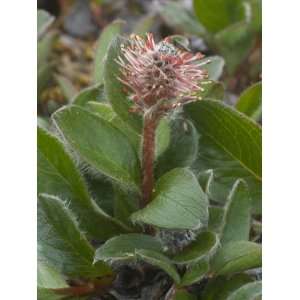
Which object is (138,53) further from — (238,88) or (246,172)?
(238,88)

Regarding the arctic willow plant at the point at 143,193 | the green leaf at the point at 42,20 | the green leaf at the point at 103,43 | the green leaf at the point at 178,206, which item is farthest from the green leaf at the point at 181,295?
the green leaf at the point at 42,20

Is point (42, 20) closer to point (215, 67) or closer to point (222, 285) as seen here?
point (215, 67)

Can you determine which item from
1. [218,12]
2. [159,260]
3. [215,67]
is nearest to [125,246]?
[159,260]

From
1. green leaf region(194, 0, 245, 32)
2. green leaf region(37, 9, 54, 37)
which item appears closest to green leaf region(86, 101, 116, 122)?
green leaf region(37, 9, 54, 37)

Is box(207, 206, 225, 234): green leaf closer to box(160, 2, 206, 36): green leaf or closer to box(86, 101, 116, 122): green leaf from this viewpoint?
box(86, 101, 116, 122): green leaf

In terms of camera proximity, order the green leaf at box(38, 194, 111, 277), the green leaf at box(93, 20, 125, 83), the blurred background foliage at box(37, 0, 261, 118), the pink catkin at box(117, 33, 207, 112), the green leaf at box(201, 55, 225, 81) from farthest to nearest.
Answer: the blurred background foliage at box(37, 0, 261, 118), the green leaf at box(93, 20, 125, 83), the green leaf at box(201, 55, 225, 81), the green leaf at box(38, 194, 111, 277), the pink catkin at box(117, 33, 207, 112)

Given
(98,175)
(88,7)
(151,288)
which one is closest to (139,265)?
(151,288)

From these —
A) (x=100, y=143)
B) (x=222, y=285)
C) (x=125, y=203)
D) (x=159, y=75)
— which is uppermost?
(x=159, y=75)
